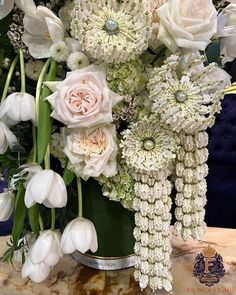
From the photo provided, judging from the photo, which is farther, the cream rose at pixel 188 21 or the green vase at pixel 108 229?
the green vase at pixel 108 229

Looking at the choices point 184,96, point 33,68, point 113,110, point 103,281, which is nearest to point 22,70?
point 33,68

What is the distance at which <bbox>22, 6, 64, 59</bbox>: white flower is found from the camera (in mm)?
838

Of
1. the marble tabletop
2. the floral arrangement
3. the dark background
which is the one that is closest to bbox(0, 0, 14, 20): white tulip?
the floral arrangement

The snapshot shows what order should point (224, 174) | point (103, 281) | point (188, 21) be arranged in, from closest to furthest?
point (188, 21) → point (103, 281) → point (224, 174)

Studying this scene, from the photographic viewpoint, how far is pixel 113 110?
88 centimetres

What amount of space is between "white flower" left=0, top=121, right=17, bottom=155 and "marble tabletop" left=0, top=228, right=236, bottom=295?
0.28m

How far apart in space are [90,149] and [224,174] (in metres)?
1.36

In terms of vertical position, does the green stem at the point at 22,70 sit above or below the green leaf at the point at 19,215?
above

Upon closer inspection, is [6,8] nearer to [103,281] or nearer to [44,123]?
[44,123]

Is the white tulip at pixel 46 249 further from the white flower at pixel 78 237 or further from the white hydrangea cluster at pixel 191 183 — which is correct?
the white hydrangea cluster at pixel 191 183

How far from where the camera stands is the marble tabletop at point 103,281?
101 cm

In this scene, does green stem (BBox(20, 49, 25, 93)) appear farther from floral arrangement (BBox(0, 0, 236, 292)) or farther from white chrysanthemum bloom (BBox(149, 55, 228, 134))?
white chrysanthemum bloom (BBox(149, 55, 228, 134))

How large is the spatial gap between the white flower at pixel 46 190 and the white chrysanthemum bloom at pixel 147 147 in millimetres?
112

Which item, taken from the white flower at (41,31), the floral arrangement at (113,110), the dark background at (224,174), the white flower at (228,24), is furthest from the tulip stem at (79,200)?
the dark background at (224,174)
